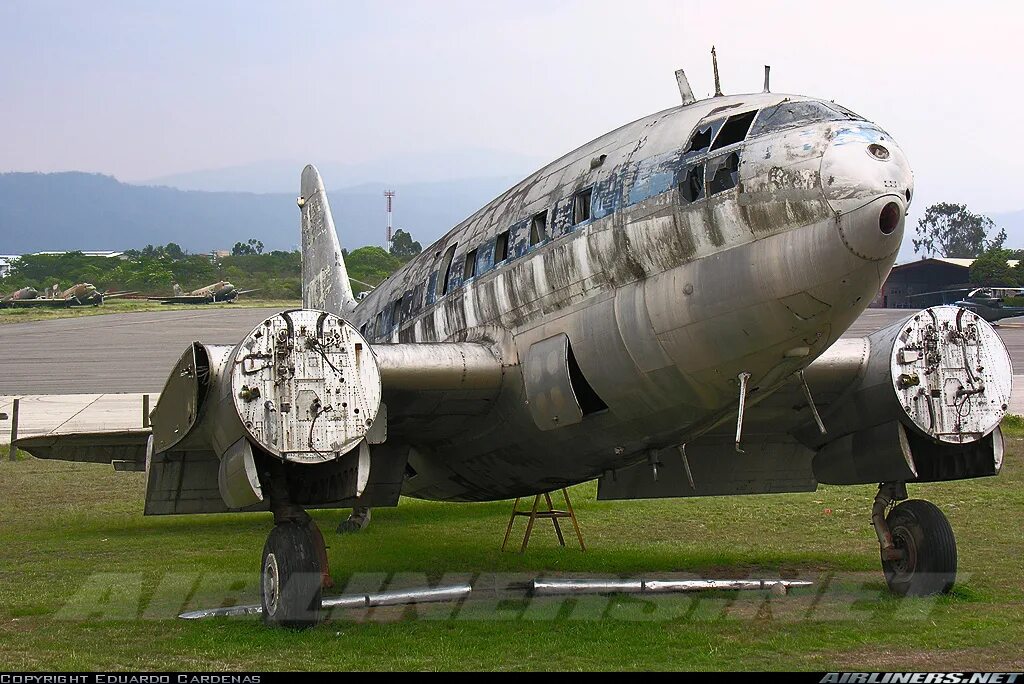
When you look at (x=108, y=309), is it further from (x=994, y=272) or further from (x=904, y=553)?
(x=904, y=553)

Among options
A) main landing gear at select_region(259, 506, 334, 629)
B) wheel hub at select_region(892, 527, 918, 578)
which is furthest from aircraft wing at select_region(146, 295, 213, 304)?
wheel hub at select_region(892, 527, 918, 578)

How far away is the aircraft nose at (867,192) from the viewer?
335 inches

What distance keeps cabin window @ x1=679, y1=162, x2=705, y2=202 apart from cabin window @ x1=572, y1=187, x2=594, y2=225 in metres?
1.24

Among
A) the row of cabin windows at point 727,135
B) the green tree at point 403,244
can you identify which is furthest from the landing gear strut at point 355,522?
the green tree at point 403,244

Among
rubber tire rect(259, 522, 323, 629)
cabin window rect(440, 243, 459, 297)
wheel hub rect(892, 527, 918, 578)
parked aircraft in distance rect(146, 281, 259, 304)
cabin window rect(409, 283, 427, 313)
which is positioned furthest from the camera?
parked aircraft in distance rect(146, 281, 259, 304)

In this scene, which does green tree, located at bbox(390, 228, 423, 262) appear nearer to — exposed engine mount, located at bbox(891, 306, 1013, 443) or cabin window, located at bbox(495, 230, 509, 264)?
cabin window, located at bbox(495, 230, 509, 264)

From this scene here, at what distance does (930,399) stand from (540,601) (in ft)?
15.0

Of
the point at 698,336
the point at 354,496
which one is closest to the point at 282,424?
the point at 354,496

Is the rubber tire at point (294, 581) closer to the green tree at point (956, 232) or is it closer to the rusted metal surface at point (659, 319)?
the rusted metal surface at point (659, 319)

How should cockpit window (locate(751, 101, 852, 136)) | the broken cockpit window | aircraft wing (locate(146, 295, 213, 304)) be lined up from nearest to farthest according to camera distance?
cockpit window (locate(751, 101, 852, 136)) → the broken cockpit window → aircraft wing (locate(146, 295, 213, 304))

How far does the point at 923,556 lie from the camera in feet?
39.1

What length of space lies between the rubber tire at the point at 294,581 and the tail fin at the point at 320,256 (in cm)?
900

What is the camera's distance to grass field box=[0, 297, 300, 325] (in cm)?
8481

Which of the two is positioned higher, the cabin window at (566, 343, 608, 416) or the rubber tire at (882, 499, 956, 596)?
the cabin window at (566, 343, 608, 416)
